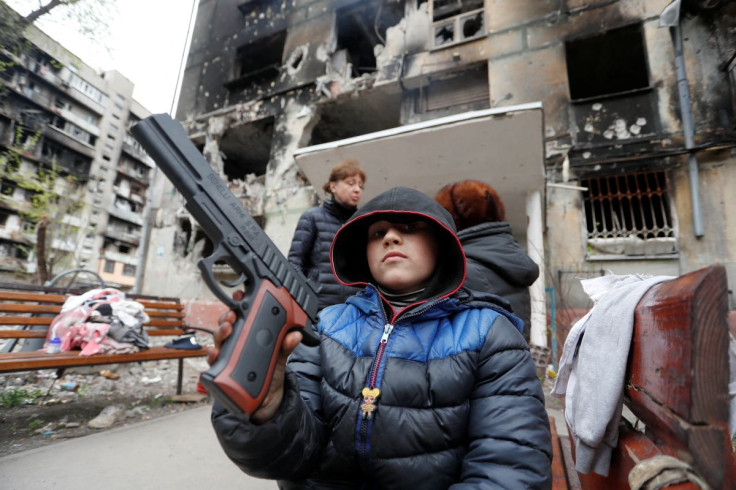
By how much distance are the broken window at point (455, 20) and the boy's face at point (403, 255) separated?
27.6 ft

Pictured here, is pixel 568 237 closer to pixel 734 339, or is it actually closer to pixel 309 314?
pixel 734 339

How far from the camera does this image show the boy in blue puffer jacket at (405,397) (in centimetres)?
97

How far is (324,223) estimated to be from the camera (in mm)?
2793

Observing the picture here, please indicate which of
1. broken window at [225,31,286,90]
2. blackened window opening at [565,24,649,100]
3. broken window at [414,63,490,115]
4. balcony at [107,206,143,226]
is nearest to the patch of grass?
broken window at [414,63,490,115]

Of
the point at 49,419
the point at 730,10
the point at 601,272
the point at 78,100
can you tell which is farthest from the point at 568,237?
the point at 78,100

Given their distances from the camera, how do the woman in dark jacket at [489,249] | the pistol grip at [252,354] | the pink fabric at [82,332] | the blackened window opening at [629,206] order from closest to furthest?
the pistol grip at [252,354] < the woman in dark jacket at [489,249] < the pink fabric at [82,332] < the blackened window opening at [629,206]

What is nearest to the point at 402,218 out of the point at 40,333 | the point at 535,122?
the point at 535,122

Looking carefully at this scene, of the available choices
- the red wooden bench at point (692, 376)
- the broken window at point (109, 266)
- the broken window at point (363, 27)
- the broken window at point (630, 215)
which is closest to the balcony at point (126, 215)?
the broken window at point (109, 266)

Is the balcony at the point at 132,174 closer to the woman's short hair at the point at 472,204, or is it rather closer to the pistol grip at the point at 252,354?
the woman's short hair at the point at 472,204

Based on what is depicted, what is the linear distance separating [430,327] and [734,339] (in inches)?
33.0

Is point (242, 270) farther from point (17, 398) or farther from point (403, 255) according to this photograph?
point (17, 398)

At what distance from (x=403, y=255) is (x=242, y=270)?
0.61 m

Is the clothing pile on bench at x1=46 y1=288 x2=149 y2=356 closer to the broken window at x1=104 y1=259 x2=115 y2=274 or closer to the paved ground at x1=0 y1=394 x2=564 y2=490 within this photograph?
the paved ground at x1=0 y1=394 x2=564 y2=490

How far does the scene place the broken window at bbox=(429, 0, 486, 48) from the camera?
827 cm
